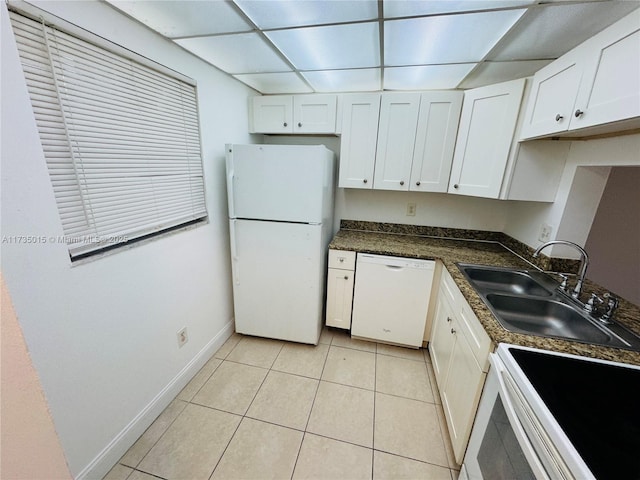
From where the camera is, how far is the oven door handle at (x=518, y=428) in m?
0.67

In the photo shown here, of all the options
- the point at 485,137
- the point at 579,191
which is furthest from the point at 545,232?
the point at 485,137

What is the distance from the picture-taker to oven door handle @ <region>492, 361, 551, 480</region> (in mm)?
667

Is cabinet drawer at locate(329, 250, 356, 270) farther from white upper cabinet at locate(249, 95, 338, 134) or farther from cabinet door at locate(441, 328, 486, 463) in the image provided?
white upper cabinet at locate(249, 95, 338, 134)

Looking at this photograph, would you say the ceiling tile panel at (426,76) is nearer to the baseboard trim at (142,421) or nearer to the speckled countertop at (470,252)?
the speckled countertop at (470,252)

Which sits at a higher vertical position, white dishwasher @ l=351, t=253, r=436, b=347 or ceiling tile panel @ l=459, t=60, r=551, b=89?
ceiling tile panel @ l=459, t=60, r=551, b=89

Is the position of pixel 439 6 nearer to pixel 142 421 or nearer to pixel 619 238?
pixel 619 238

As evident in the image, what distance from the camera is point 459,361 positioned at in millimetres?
1389

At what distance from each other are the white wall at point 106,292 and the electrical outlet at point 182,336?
38 millimetres

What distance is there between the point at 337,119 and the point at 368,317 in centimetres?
170

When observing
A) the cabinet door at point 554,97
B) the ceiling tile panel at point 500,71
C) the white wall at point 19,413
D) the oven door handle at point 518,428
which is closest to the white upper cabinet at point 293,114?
the ceiling tile panel at point 500,71

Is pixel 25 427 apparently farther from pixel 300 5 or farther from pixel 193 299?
pixel 300 5

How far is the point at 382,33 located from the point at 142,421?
8.08 feet

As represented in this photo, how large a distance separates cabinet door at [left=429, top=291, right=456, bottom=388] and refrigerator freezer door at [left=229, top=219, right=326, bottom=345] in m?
0.91

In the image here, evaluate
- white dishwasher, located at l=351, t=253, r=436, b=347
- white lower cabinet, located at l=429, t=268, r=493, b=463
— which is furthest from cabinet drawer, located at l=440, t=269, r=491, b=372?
white dishwasher, located at l=351, t=253, r=436, b=347
